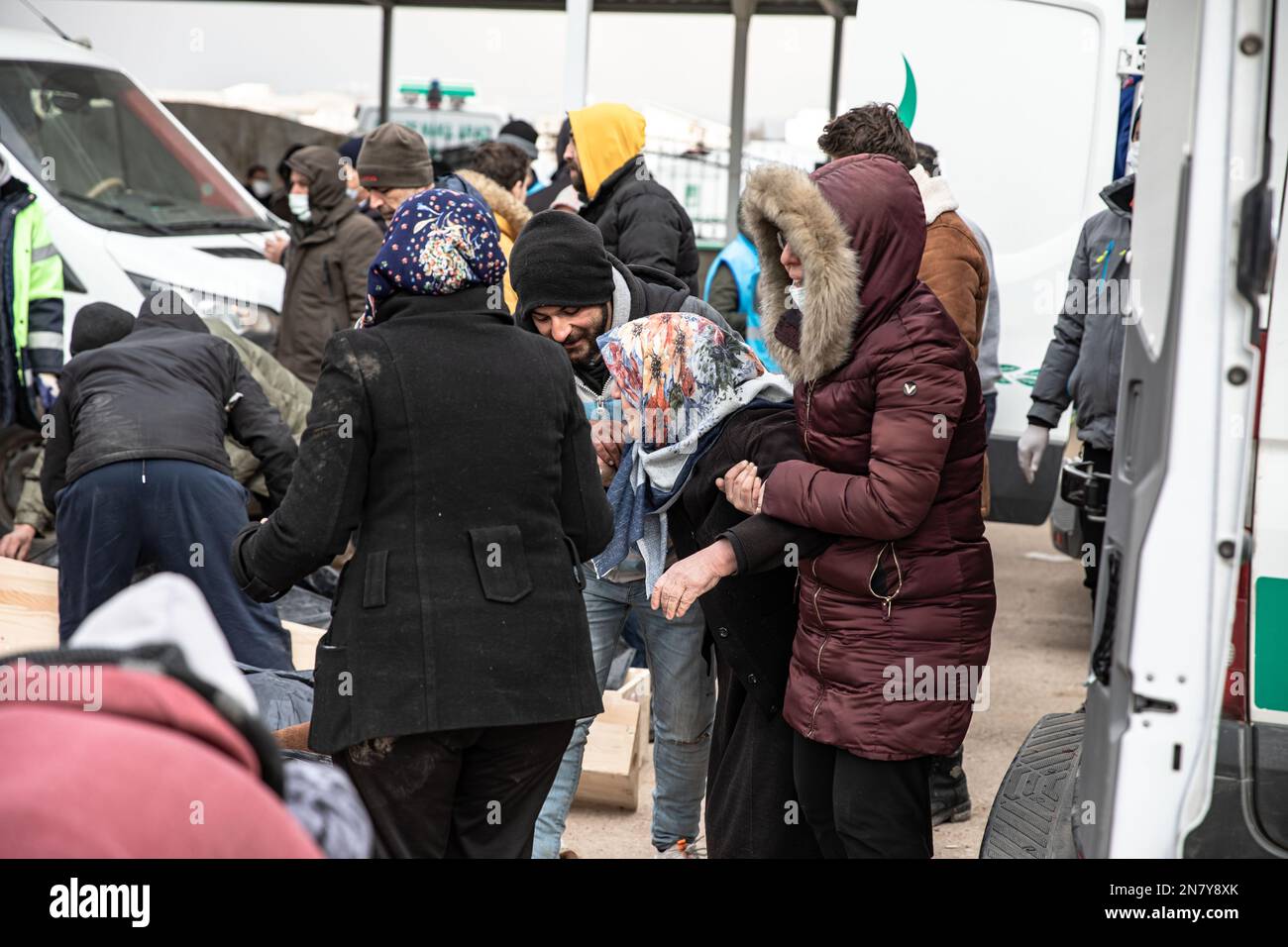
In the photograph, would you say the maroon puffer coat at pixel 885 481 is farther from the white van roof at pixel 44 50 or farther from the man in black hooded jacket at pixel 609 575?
the white van roof at pixel 44 50

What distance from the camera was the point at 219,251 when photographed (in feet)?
25.1

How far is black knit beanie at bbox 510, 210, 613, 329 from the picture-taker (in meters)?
3.51

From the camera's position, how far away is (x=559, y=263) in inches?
138

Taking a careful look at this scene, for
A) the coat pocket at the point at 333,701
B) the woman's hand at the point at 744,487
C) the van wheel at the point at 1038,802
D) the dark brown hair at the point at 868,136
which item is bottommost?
the van wheel at the point at 1038,802

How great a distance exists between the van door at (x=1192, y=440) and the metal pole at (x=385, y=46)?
1196 cm

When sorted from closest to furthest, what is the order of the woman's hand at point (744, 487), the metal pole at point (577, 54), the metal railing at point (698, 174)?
the woman's hand at point (744, 487) < the metal pole at point (577, 54) < the metal railing at point (698, 174)

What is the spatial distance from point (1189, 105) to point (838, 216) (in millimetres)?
824

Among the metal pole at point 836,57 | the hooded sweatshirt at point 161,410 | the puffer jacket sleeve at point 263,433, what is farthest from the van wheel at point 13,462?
the metal pole at point 836,57

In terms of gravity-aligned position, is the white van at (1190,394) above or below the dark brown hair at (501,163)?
below

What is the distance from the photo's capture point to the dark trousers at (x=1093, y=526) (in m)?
4.69

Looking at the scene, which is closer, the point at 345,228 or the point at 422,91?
the point at 345,228
